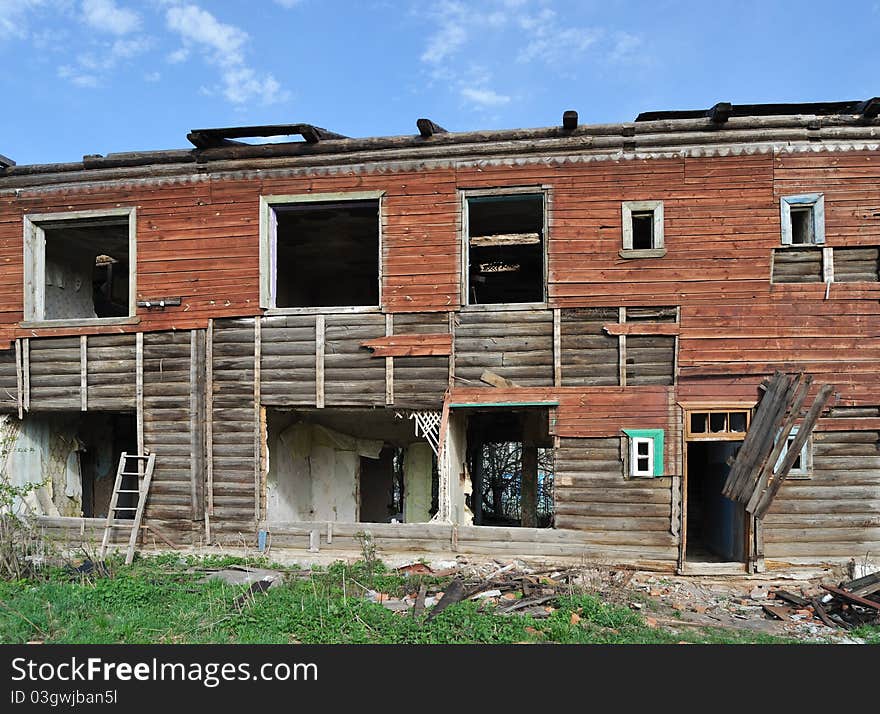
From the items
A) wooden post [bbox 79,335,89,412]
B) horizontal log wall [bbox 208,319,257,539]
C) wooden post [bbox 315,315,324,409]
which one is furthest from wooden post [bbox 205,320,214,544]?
wooden post [bbox 79,335,89,412]

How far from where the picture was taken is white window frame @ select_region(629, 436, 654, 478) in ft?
30.2

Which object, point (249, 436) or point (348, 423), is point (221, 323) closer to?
point (249, 436)

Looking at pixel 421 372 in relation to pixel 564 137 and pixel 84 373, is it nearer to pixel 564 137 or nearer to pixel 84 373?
pixel 564 137

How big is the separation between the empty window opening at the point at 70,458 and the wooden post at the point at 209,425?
7.33 feet

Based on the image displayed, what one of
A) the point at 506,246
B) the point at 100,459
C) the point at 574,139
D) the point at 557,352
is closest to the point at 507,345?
the point at 557,352

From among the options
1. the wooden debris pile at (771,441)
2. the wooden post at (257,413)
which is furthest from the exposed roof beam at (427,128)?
the wooden debris pile at (771,441)

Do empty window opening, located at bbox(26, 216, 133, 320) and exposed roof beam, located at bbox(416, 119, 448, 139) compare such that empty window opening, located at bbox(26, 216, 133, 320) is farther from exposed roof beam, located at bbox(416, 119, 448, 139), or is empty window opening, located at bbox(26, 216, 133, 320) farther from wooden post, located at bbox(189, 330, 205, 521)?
exposed roof beam, located at bbox(416, 119, 448, 139)

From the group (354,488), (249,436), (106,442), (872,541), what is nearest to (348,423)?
(354,488)

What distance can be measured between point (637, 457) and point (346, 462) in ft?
22.4

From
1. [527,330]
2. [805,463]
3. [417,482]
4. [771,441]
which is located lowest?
[417,482]

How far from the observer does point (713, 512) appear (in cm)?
1155

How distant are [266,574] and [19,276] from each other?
7356 mm

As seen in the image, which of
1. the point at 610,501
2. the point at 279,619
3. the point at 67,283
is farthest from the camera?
the point at 67,283

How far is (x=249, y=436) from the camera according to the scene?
402 inches
